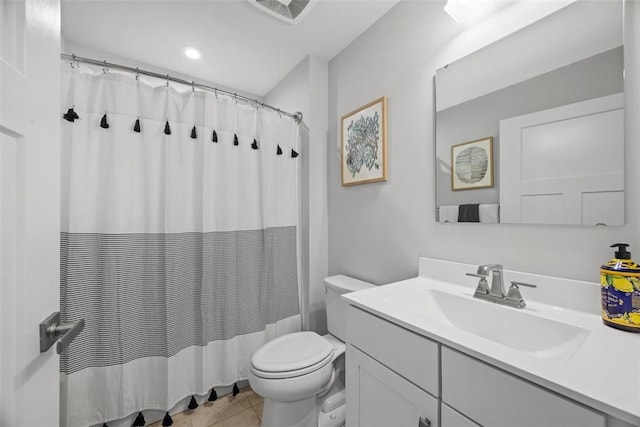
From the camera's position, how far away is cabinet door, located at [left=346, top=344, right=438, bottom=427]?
747 millimetres

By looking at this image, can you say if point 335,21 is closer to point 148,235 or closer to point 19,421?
point 148,235

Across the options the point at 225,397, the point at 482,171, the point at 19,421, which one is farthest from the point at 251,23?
the point at 225,397

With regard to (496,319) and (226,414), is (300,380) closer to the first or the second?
(226,414)

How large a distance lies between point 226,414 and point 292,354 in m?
0.64

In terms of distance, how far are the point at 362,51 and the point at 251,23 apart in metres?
0.73

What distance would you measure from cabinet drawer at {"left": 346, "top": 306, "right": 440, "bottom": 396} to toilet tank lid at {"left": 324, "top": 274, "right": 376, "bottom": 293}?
532mm

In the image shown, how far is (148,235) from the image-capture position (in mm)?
1425

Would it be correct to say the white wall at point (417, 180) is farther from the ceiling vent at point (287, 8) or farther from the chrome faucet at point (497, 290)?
the ceiling vent at point (287, 8)

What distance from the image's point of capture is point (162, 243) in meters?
1.46

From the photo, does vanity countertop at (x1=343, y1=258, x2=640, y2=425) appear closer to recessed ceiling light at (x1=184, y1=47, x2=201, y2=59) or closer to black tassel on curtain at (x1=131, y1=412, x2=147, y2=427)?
black tassel on curtain at (x1=131, y1=412, x2=147, y2=427)

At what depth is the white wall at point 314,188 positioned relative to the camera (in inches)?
77.1

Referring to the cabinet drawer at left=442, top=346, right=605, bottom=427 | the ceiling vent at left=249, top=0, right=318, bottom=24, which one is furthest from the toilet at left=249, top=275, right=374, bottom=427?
the ceiling vent at left=249, top=0, right=318, bottom=24

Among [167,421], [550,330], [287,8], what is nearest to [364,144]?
[287,8]

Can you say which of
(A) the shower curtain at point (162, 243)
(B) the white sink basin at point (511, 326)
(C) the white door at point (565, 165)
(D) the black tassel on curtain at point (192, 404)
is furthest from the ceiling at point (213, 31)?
(D) the black tassel on curtain at point (192, 404)
